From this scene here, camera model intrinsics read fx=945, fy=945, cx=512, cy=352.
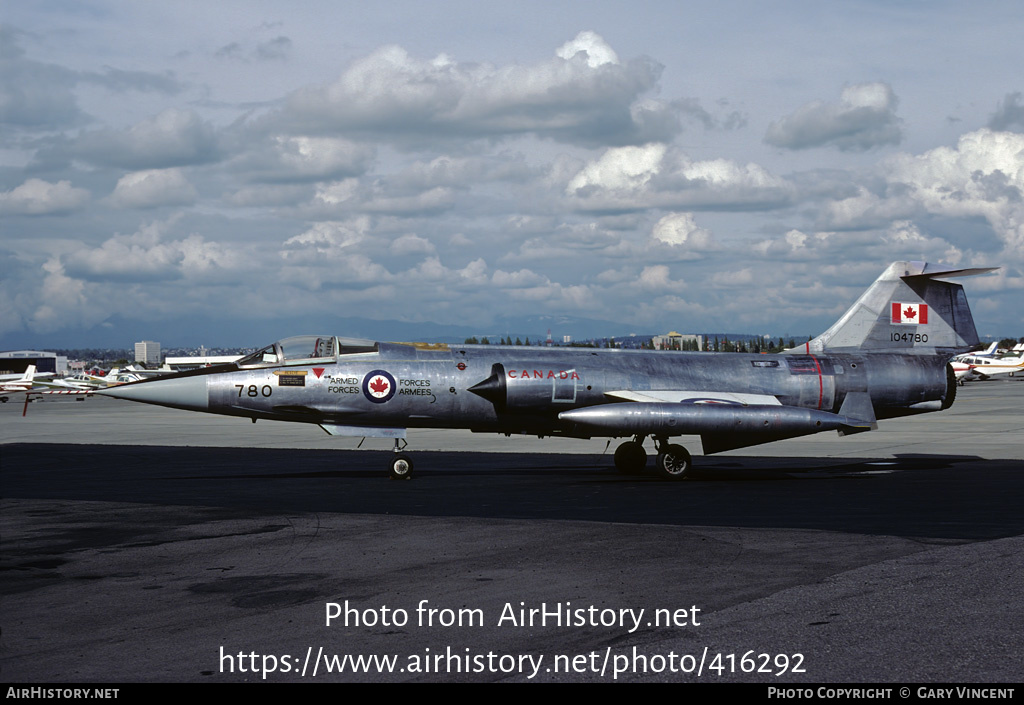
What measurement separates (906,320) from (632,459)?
27.1 ft

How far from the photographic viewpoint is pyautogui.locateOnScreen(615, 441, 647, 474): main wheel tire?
22.3 meters

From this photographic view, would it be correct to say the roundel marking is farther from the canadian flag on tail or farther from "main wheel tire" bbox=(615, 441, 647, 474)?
the canadian flag on tail

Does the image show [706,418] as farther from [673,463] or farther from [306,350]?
[306,350]

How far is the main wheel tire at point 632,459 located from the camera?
22.3 meters

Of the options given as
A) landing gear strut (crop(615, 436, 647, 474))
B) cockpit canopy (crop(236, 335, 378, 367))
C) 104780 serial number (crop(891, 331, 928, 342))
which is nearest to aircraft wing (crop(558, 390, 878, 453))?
landing gear strut (crop(615, 436, 647, 474))

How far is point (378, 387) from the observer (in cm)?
2108

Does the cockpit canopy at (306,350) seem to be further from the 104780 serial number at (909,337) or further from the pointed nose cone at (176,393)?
the 104780 serial number at (909,337)

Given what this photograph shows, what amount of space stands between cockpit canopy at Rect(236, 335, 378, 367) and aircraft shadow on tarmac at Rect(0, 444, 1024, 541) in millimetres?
2602

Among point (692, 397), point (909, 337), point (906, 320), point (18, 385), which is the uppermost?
point (906, 320)

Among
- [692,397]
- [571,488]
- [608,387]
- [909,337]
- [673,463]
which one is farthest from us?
[909,337]

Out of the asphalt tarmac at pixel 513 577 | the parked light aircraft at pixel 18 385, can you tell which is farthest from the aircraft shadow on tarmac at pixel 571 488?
the parked light aircraft at pixel 18 385

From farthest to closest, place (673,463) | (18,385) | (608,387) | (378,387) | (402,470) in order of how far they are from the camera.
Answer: (18,385) → (608,387) → (673,463) → (378,387) → (402,470)

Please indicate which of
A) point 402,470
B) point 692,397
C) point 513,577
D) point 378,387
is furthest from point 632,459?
point 513,577
